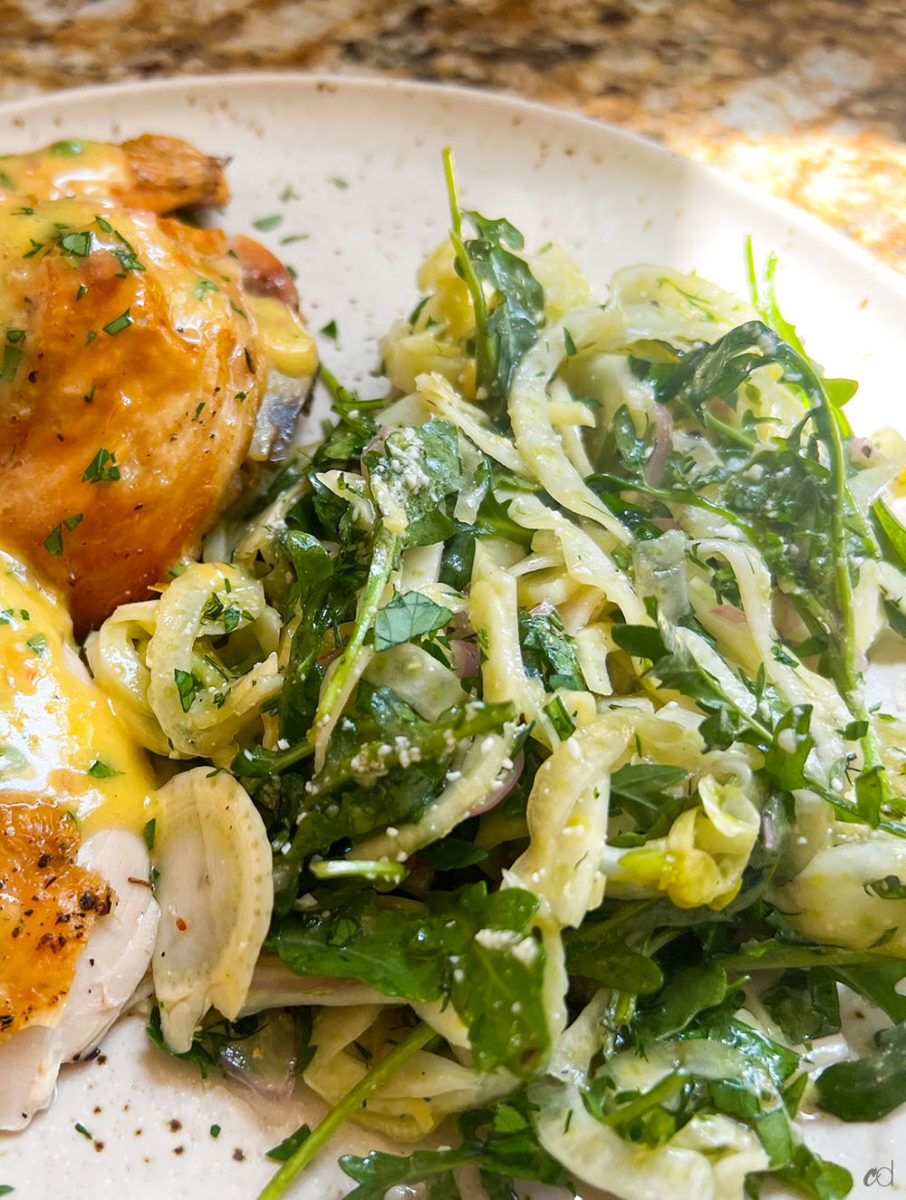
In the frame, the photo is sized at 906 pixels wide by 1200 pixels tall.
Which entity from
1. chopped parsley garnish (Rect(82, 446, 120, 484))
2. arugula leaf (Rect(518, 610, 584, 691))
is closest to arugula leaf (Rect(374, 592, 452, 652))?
arugula leaf (Rect(518, 610, 584, 691))

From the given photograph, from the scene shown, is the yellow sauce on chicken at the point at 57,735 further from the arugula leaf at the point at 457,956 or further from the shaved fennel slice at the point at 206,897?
the arugula leaf at the point at 457,956

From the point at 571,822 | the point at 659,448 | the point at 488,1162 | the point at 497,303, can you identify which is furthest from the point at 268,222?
the point at 488,1162

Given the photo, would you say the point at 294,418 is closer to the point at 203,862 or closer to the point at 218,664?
the point at 218,664

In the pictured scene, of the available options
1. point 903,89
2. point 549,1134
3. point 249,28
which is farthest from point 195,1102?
point 903,89

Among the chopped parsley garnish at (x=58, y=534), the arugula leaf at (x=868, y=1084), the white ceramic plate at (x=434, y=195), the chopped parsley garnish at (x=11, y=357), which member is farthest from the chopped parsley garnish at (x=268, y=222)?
the arugula leaf at (x=868, y=1084)

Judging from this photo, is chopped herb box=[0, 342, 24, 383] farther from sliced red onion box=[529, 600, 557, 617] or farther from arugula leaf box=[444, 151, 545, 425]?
sliced red onion box=[529, 600, 557, 617]

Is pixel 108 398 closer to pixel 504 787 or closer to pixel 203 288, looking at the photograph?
pixel 203 288
